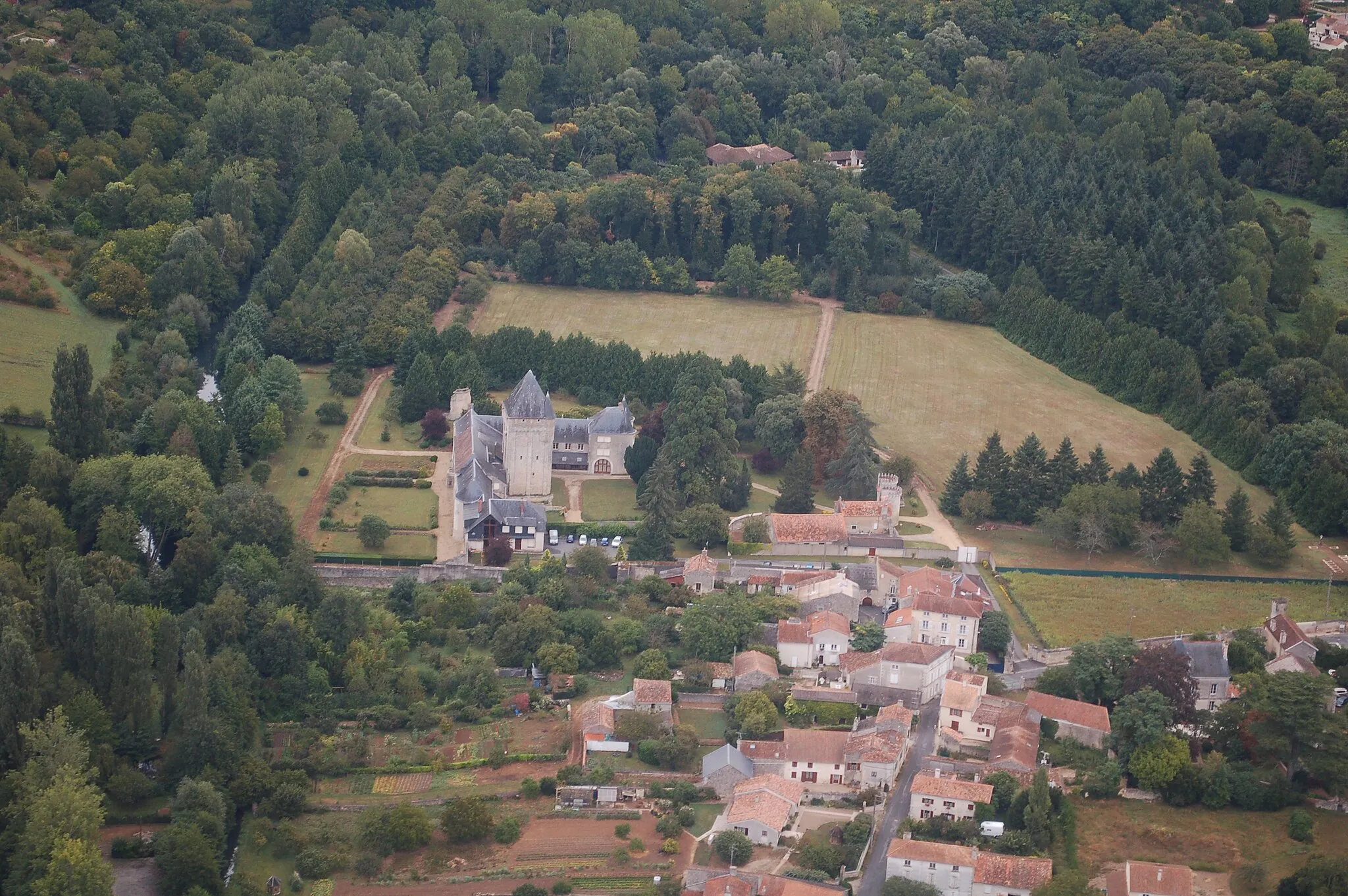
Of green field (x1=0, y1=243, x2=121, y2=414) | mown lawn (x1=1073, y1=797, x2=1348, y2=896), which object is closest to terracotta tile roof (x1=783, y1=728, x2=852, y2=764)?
mown lawn (x1=1073, y1=797, x2=1348, y2=896)

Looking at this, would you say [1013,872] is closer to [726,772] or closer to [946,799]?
[946,799]

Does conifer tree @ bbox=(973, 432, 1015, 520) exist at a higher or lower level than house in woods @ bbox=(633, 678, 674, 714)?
higher

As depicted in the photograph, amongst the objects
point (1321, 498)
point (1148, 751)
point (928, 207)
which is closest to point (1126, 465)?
point (1321, 498)

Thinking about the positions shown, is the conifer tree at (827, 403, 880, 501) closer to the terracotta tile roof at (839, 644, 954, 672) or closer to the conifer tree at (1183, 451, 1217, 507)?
the conifer tree at (1183, 451, 1217, 507)

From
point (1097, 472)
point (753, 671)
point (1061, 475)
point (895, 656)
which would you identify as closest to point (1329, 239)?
point (1097, 472)

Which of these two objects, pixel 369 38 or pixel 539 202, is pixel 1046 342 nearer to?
pixel 539 202

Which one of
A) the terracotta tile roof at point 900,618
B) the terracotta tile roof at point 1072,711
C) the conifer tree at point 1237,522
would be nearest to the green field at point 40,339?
the terracotta tile roof at point 900,618

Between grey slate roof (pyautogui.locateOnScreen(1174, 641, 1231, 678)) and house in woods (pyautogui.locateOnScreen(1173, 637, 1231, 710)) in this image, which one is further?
grey slate roof (pyautogui.locateOnScreen(1174, 641, 1231, 678))

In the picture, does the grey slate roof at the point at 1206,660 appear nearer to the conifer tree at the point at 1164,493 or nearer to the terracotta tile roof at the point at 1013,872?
the conifer tree at the point at 1164,493
